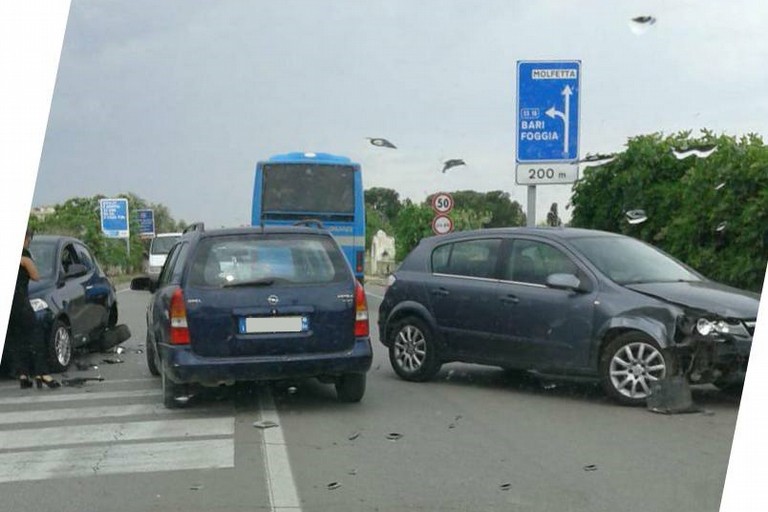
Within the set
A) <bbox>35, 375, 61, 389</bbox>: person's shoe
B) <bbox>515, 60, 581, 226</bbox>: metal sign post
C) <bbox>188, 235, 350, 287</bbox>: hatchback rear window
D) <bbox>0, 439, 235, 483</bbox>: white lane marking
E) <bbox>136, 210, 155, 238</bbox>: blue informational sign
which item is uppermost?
<bbox>515, 60, 581, 226</bbox>: metal sign post

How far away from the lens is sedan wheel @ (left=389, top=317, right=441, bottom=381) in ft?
33.8

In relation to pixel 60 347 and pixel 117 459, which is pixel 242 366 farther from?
pixel 60 347

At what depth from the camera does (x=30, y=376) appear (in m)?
10.6

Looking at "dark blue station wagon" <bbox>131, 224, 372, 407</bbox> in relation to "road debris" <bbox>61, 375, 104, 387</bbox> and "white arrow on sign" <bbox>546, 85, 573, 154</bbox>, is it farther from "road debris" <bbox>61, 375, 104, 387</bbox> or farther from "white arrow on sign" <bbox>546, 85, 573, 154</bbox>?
"white arrow on sign" <bbox>546, 85, 573, 154</bbox>

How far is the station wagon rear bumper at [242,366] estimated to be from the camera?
26.8 ft

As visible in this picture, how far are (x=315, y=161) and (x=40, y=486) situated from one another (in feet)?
50.3

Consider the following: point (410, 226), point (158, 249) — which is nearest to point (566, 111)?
point (158, 249)

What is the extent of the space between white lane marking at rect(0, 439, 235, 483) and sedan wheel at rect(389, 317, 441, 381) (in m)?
3.44

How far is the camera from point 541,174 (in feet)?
48.5

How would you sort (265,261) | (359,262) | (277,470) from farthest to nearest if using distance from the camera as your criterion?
(359,262), (265,261), (277,470)

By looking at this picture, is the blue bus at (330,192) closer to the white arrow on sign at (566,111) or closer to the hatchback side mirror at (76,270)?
the white arrow on sign at (566,111)

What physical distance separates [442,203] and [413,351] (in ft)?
53.5

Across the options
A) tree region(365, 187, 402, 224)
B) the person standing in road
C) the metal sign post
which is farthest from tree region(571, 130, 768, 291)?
tree region(365, 187, 402, 224)

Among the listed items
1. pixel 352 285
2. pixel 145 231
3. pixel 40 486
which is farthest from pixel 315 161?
pixel 40 486
